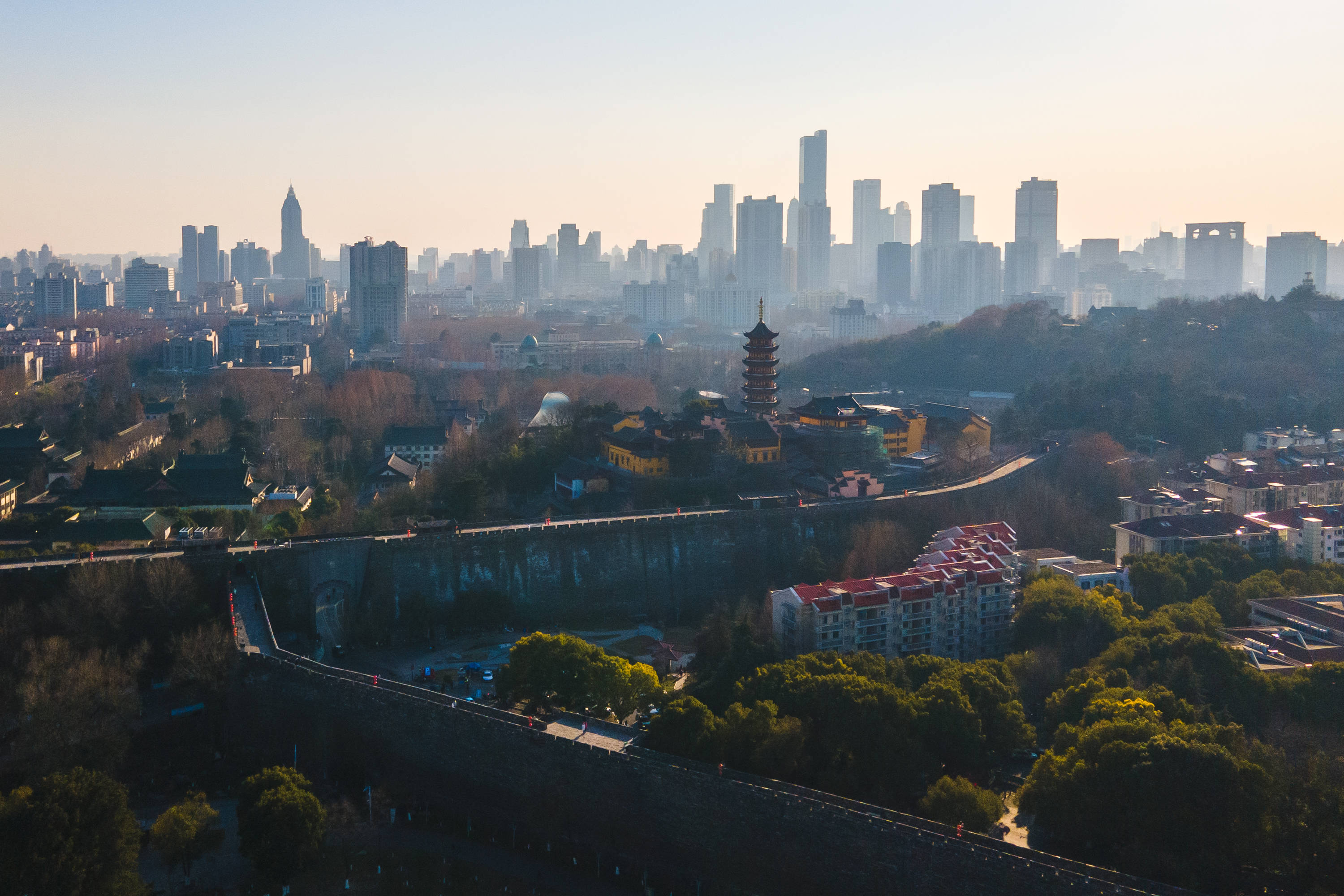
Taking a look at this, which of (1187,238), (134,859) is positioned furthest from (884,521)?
(1187,238)

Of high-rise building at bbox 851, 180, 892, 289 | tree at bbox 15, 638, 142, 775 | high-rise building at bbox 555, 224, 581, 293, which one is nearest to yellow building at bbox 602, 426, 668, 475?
tree at bbox 15, 638, 142, 775

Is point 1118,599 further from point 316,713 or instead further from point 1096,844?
point 316,713

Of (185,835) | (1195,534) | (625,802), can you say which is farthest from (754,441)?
(185,835)

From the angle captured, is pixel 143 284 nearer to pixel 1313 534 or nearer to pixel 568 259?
pixel 568 259

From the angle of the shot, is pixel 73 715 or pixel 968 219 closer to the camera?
pixel 73 715

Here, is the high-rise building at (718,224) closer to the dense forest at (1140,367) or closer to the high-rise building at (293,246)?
the high-rise building at (293,246)

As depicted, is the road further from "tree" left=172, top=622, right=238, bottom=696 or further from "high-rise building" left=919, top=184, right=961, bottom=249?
"high-rise building" left=919, top=184, right=961, bottom=249
